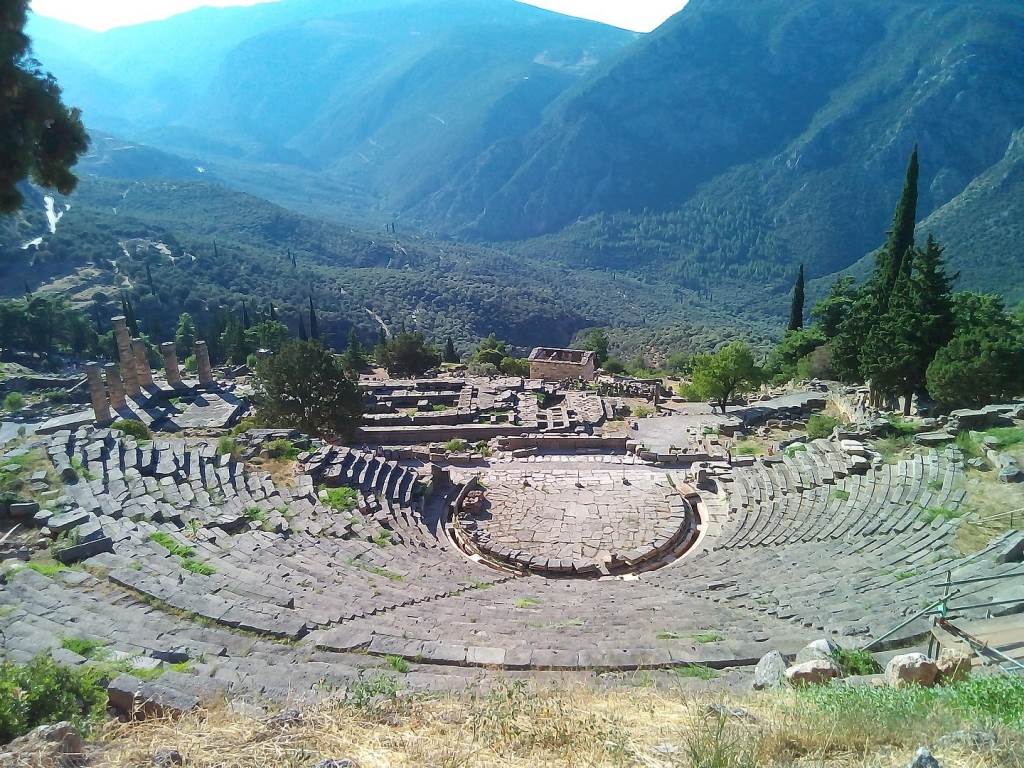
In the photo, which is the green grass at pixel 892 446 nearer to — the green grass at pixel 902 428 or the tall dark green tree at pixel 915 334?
the green grass at pixel 902 428

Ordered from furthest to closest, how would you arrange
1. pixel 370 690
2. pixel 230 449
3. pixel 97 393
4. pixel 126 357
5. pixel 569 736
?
1. pixel 126 357
2. pixel 97 393
3. pixel 230 449
4. pixel 370 690
5. pixel 569 736

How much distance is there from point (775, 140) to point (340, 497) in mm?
184647

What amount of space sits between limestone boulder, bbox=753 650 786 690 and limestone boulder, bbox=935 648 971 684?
165cm

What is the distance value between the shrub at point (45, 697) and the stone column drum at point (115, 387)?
2418 cm

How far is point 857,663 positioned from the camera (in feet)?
27.1

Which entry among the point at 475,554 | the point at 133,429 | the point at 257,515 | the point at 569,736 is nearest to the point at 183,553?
the point at 257,515

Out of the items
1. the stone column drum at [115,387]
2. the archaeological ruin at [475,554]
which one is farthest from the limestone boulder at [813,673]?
the stone column drum at [115,387]

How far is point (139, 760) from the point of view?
5.54 meters

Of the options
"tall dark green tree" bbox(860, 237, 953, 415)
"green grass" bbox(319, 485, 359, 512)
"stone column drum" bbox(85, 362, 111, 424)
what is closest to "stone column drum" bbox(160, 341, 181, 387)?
"stone column drum" bbox(85, 362, 111, 424)

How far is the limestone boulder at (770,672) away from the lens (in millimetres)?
7611

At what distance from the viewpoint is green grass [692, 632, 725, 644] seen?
993cm

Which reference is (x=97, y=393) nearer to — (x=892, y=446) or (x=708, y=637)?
(x=708, y=637)

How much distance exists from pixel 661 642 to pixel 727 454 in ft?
50.2

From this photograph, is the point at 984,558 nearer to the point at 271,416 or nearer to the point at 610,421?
the point at 610,421
